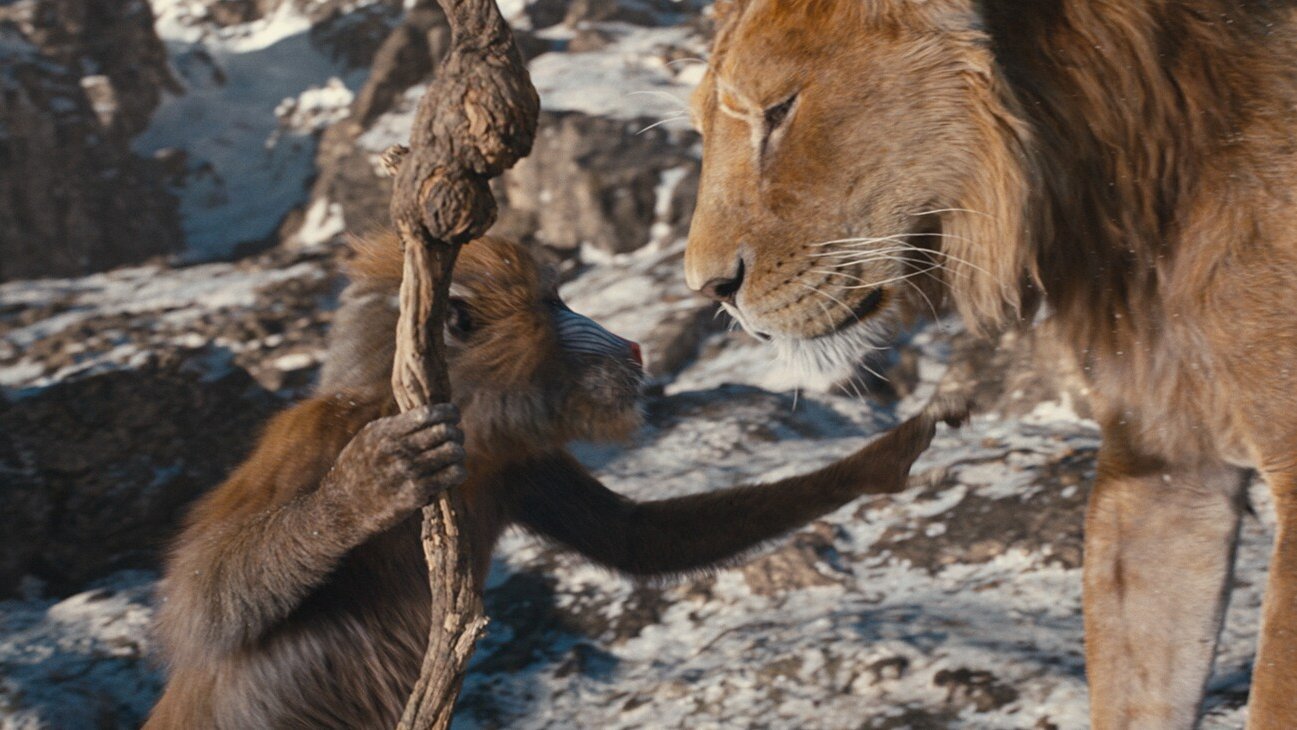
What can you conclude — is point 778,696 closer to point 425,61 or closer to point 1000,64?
point 1000,64

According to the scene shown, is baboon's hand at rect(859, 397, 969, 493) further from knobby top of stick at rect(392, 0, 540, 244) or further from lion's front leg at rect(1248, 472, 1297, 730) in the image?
knobby top of stick at rect(392, 0, 540, 244)

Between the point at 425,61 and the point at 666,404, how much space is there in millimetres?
6218

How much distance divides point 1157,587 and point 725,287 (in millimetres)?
1215

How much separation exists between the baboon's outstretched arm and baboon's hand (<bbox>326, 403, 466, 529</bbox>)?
106 cm

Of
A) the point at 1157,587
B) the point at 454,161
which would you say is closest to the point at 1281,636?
the point at 1157,587

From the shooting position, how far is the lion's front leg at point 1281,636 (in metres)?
2.42

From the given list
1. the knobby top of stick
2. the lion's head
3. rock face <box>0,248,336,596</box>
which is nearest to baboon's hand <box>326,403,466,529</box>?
the knobby top of stick

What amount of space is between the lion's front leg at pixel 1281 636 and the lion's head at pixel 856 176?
25.0 inches

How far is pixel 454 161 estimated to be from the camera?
1996mm

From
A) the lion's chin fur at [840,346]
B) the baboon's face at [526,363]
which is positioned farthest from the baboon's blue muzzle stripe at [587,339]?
the lion's chin fur at [840,346]

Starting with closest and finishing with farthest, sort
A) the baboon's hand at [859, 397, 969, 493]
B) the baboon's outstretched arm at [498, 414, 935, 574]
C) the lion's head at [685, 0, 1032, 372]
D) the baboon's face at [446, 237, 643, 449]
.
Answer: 1. the lion's head at [685, 0, 1032, 372]
2. the baboon's face at [446, 237, 643, 449]
3. the baboon's hand at [859, 397, 969, 493]
4. the baboon's outstretched arm at [498, 414, 935, 574]

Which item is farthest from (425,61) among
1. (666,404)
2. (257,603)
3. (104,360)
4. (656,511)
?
(257,603)

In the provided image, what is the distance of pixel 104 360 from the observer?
7.10m

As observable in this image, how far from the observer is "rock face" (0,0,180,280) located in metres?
10.6
